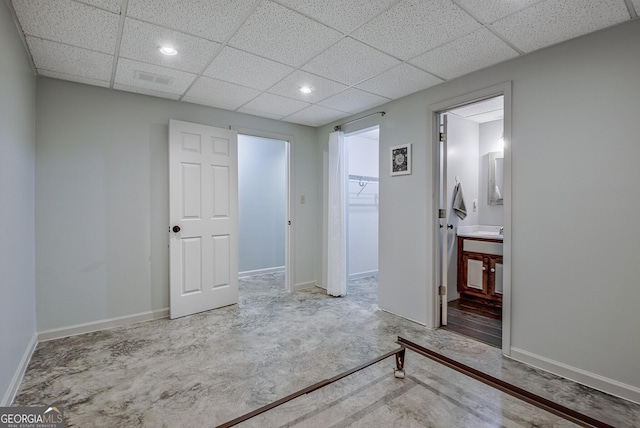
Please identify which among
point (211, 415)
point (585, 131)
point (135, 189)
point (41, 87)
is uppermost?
point (41, 87)

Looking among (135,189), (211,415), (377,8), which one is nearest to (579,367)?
(211,415)

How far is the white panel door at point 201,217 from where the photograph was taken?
3.37 m

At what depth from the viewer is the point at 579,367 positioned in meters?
2.13

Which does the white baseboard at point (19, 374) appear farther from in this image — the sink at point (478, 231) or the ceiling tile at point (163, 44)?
the sink at point (478, 231)

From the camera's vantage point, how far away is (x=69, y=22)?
198 cm

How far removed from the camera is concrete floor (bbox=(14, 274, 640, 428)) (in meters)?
1.78

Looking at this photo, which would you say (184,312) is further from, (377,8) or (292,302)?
(377,8)

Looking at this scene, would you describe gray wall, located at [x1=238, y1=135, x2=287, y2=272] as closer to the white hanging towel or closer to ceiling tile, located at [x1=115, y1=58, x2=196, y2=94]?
ceiling tile, located at [x1=115, y1=58, x2=196, y2=94]

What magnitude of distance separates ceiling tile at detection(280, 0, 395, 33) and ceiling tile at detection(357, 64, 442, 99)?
2.59 ft

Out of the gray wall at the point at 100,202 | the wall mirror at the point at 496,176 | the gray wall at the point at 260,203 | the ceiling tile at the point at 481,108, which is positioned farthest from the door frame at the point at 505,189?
the gray wall at the point at 260,203

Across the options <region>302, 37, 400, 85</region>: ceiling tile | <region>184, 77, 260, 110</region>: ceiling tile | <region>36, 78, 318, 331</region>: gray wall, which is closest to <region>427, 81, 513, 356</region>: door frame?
<region>302, 37, 400, 85</region>: ceiling tile

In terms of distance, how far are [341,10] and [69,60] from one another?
2.24m

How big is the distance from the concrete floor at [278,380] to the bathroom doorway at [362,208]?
204 centimetres

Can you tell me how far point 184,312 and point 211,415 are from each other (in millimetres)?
1834
